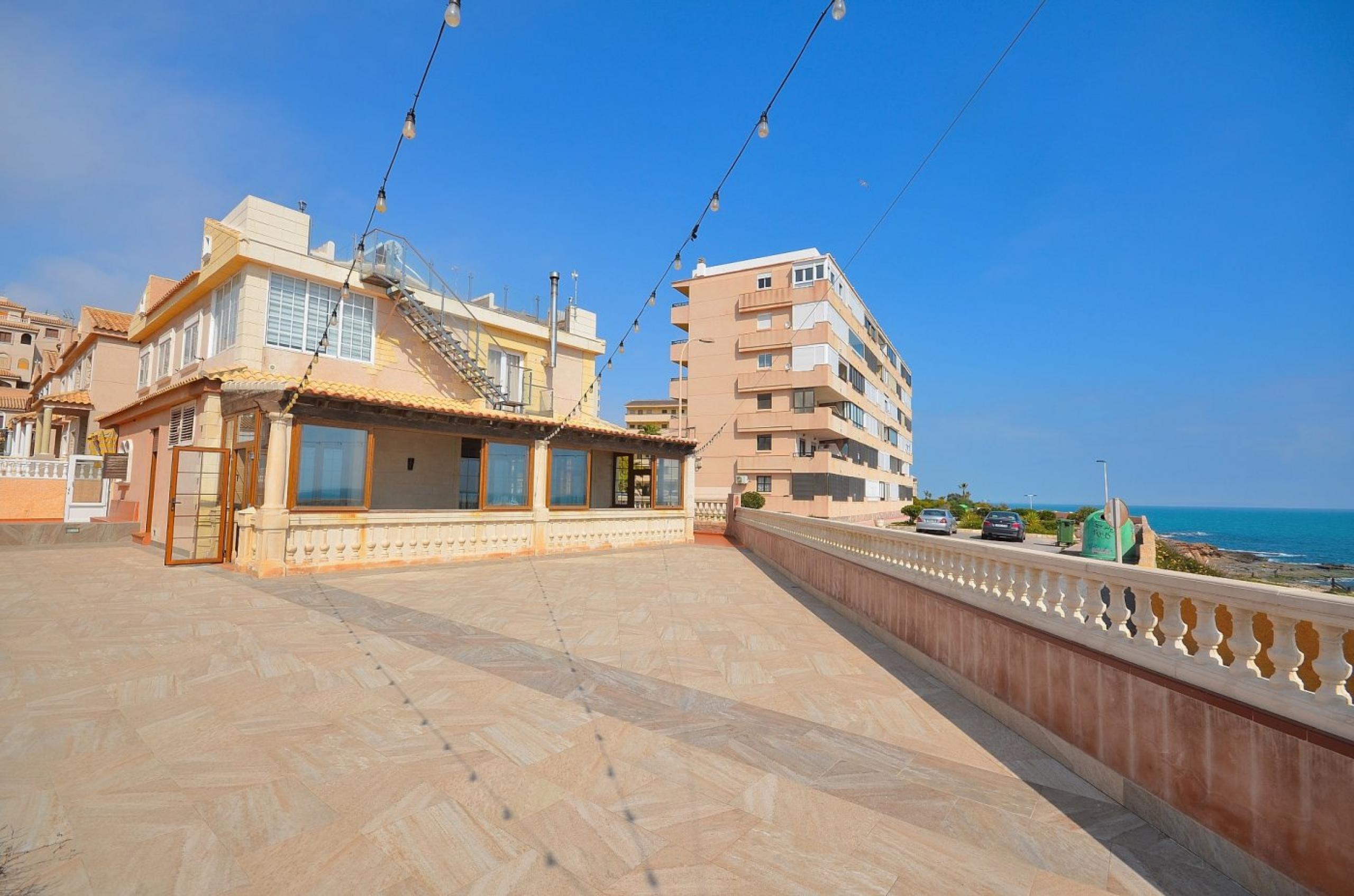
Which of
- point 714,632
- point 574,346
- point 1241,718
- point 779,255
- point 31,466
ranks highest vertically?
point 779,255

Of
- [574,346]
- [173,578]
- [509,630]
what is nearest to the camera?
[509,630]

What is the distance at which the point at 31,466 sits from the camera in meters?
15.8

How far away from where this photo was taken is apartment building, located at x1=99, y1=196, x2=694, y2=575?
35.9 ft

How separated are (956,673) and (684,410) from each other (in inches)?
1335

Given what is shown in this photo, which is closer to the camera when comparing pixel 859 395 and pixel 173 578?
pixel 173 578

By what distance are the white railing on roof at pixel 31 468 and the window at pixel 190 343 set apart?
15.4 feet

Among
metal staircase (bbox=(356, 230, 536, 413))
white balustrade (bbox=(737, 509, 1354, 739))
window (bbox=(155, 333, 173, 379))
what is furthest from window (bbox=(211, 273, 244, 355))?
white balustrade (bbox=(737, 509, 1354, 739))

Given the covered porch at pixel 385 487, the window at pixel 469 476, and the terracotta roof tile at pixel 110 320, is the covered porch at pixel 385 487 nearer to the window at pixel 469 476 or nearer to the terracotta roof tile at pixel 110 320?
the window at pixel 469 476

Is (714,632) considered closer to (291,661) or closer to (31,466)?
(291,661)

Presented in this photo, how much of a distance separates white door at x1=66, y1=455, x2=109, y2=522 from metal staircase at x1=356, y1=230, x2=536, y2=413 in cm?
968

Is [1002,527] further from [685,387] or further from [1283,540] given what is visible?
[1283,540]

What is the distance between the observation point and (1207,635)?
2785mm

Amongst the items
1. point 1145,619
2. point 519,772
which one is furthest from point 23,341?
point 1145,619

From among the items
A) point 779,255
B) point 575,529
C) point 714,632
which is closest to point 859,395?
point 779,255
